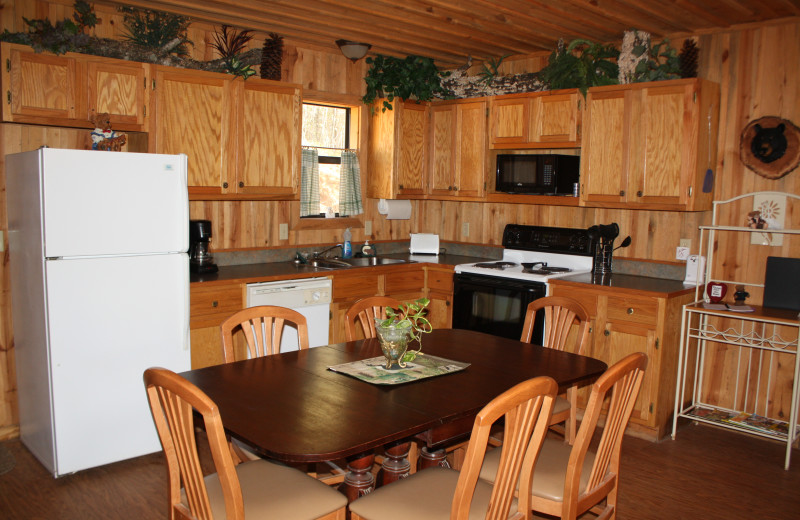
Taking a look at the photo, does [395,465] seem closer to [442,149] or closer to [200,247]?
[200,247]

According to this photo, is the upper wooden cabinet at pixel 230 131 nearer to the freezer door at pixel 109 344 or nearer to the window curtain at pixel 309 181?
the window curtain at pixel 309 181

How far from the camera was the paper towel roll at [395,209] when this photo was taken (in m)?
5.38

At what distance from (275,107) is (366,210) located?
1.29m

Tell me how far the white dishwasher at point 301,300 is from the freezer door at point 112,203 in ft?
2.10

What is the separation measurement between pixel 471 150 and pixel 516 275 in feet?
3.68

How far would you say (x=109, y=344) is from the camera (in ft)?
10.9

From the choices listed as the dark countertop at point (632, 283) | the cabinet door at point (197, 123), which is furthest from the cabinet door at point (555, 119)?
the cabinet door at point (197, 123)

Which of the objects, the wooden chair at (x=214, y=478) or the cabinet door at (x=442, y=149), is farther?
the cabinet door at (x=442, y=149)

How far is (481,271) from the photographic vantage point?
180 inches

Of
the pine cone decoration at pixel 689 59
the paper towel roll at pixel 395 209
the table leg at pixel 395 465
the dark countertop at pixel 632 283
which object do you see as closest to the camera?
the table leg at pixel 395 465

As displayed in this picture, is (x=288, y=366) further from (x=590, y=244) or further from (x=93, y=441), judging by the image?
(x=590, y=244)

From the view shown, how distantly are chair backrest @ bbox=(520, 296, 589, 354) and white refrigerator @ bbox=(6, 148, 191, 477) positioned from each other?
6.03 ft

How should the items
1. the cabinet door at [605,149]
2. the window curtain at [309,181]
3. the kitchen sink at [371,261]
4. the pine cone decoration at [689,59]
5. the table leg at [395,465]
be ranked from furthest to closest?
the window curtain at [309,181] → the kitchen sink at [371,261] → the cabinet door at [605,149] → the pine cone decoration at [689,59] → the table leg at [395,465]

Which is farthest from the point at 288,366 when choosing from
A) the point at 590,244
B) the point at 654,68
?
the point at 654,68
